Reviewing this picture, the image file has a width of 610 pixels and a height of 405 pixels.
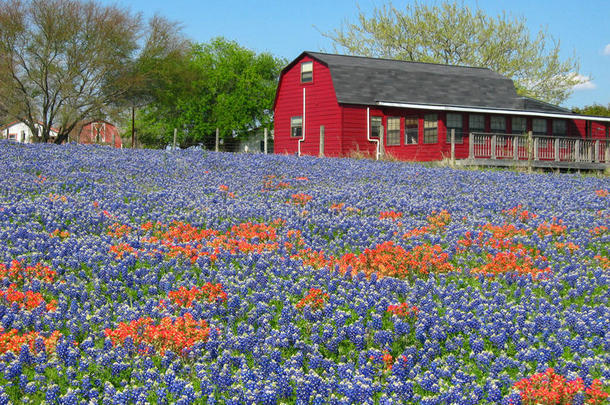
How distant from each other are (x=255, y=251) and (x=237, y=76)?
51.6m

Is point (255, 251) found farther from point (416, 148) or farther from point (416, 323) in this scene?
point (416, 148)

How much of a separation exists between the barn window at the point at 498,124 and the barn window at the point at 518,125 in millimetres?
719

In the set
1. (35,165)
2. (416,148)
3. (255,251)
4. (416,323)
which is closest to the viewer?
(416,323)

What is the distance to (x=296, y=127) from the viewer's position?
39.0 m

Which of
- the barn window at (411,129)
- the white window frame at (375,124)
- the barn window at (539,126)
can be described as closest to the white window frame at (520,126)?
the barn window at (539,126)

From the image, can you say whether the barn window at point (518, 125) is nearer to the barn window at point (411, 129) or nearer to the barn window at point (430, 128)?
the barn window at point (430, 128)

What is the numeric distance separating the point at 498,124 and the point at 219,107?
1127 inches

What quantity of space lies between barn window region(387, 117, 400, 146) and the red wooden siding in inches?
114

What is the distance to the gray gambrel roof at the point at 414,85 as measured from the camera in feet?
119

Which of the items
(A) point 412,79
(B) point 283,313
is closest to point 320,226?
(B) point 283,313

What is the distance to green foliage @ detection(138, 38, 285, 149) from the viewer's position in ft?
187

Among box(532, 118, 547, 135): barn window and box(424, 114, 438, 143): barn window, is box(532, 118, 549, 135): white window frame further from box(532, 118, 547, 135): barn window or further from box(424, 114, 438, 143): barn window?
box(424, 114, 438, 143): barn window

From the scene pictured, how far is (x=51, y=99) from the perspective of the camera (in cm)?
4044

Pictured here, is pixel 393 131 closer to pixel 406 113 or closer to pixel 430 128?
pixel 406 113
